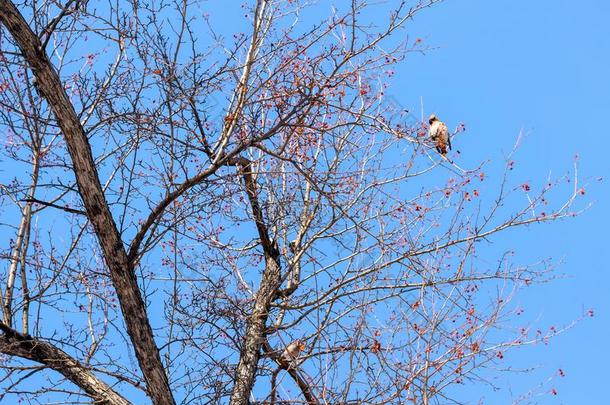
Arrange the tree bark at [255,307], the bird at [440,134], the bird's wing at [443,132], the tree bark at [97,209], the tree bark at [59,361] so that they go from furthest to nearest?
1. the bird's wing at [443,132]
2. the bird at [440,134]
3. the tree bark at [255,307]
4. the tree bark at [59,361]
5. the tree bark at [97,209]

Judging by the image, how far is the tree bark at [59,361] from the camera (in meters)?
6.65

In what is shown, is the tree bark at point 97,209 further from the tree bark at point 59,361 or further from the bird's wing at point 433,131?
the bird's wing at point 433,131

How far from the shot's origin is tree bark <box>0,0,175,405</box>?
6.36m

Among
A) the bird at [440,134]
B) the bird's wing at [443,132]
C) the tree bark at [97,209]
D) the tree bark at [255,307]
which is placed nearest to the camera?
the tree bark at [97,209]

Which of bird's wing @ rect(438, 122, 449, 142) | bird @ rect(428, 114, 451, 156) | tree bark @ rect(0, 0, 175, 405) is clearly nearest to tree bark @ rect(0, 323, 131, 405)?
tree bark @ rect(0, 0, 175, 405)

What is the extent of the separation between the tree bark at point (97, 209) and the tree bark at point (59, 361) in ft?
2.01

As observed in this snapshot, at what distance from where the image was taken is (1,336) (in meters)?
6.68

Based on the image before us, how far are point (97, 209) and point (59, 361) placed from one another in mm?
1346

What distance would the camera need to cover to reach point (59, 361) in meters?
6.66

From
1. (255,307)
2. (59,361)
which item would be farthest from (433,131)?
(59,361)

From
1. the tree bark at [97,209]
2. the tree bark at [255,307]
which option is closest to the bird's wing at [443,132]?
the tree bark at [255,307]

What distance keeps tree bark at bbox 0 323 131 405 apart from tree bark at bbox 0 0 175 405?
0.61m

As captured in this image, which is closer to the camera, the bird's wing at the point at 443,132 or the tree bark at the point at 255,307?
the tree bark at the point at 255,307

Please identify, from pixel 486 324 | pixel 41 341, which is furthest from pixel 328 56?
pixel 41 341
